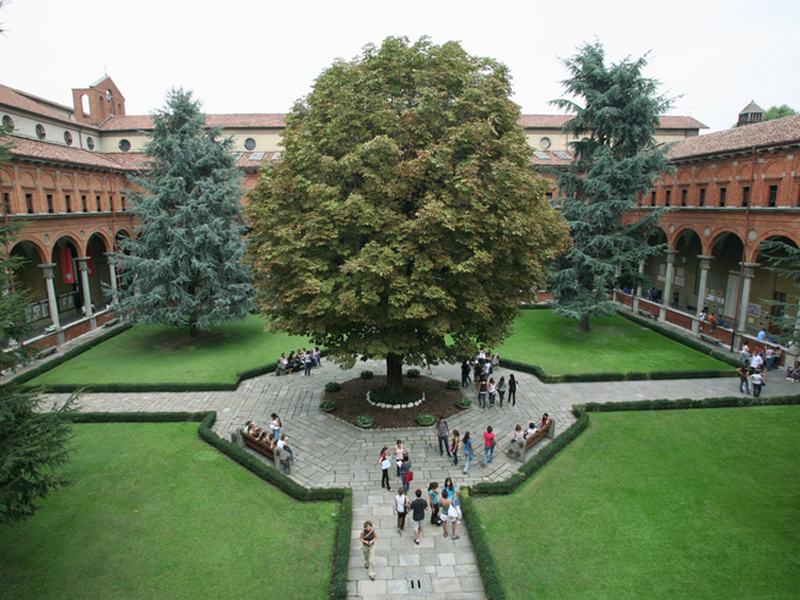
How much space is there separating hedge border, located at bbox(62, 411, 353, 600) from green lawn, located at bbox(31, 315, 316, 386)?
160 inches

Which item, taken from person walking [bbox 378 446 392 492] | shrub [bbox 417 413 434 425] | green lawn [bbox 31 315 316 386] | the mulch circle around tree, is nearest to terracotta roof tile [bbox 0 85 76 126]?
green lawn [bbox 31 315 316 386]

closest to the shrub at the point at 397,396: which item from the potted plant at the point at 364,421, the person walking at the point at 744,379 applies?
the potted plant at the point at 364,421

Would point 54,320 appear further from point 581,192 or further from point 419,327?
point 581,192

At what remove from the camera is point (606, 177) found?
27328mm

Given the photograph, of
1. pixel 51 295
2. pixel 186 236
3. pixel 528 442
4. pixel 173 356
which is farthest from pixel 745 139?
pixel 51 295

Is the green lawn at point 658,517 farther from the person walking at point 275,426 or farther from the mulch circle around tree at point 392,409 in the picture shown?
the person walking at point 275,426

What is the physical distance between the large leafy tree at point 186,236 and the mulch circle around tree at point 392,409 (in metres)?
9.55

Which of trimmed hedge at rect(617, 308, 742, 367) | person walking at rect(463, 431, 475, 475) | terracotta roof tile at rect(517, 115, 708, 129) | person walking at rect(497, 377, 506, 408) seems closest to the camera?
person walking at rect(463, 431, 475, 475)

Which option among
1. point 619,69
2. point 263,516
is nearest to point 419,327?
point 263,516

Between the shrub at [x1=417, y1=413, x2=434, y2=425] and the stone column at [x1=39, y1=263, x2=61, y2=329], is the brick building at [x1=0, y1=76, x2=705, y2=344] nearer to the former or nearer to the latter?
the stone column at [x1=39, y1=263, x2=61, y2=329]

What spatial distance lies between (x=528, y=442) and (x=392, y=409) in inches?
211

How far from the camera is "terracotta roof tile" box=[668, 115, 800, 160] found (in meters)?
23.1

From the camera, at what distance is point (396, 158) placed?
14.9 meters

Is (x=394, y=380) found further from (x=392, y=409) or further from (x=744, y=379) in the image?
(x=744, y=379)
